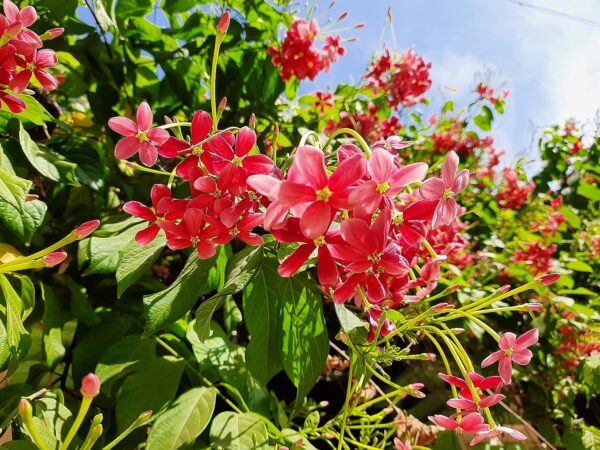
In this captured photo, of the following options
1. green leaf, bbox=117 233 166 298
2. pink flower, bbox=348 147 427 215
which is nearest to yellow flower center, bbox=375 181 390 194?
pink flower, bbox=348 147 427 215

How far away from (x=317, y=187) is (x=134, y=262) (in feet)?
1.10

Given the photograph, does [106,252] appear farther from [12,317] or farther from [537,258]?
[537,258]

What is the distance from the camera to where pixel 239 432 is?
0.76 meters

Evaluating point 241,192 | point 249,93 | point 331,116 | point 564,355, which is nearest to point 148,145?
point 241,192

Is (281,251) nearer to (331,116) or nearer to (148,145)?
(148,145)

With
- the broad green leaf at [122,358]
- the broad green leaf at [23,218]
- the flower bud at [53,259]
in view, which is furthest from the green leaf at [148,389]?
the flower bud at [53,259]

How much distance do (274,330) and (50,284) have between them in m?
0.58

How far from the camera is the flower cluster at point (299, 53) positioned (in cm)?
135

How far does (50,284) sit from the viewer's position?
1.01 metres

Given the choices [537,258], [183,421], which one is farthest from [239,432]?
[537,258]

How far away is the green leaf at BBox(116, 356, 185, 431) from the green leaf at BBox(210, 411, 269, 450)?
0.10 meters

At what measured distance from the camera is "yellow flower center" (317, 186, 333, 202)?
446 mm

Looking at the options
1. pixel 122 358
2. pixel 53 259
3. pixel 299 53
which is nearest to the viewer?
pixel 53 259

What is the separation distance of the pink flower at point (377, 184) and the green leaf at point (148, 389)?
1.75ft
